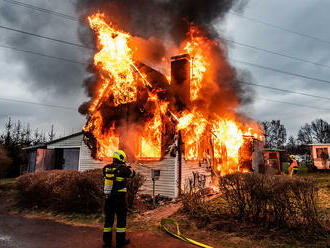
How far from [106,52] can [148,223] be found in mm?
8773

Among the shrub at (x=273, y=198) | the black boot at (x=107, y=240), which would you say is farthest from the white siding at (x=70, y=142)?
the shrub at (x=273, y=198)

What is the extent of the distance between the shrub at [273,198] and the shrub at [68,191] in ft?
11.0

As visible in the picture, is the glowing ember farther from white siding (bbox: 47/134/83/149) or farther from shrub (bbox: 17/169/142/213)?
white siding (bbox: 47/134/83/149)

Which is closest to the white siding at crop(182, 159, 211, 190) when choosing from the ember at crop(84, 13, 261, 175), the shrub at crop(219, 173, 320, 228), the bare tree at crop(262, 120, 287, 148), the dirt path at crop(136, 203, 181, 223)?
the ember at crop(84, 13, 261, 175)

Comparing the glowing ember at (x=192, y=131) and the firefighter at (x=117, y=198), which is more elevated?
the glowing ember at (x=192, y=131)

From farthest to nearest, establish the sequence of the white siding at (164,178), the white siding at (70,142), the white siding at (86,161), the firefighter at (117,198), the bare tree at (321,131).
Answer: the bare tree at (321,131) → the white siding at (70,142) → the white siding at (86,161) → the white siding at (164,178) → the firefighter at (117,198)

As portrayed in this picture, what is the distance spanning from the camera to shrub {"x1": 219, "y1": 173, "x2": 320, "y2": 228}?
4.89 meters

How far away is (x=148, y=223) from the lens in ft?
21.2

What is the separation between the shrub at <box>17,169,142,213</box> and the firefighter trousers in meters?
2.53

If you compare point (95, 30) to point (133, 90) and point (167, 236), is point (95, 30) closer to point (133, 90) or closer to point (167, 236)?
point (133, 90)

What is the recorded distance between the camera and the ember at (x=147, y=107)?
10594 mm

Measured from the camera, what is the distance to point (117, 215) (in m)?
4.80

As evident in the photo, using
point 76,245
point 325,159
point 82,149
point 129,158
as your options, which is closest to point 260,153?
point 325,159

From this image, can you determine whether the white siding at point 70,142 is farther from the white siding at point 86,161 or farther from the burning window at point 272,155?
the burning window at point 272,155
